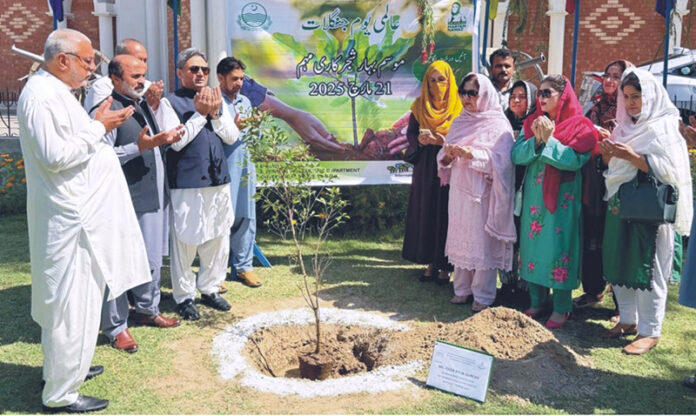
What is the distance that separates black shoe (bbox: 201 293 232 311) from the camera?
514 centimetres

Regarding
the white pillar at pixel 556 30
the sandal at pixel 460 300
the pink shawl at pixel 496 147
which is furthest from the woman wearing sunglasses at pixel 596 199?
the white pillar at pixel 556 30

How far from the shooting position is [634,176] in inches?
167

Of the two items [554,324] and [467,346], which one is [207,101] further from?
[554,324]

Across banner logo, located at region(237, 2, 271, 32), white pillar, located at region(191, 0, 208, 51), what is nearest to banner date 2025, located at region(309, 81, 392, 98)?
banner logo, located at region(237, 2, 271, 32)

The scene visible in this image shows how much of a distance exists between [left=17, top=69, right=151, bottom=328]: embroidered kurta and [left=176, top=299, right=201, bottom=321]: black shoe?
1.39 m

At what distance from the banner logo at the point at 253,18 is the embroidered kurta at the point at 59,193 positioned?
122 inches

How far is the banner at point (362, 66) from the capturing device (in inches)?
256

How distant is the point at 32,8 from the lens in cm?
1939

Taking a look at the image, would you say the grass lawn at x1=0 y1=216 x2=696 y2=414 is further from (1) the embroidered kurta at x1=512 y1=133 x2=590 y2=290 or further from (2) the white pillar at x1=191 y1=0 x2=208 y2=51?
(2) the white pillar at x1=191 y1=0 x2=208 y2=51

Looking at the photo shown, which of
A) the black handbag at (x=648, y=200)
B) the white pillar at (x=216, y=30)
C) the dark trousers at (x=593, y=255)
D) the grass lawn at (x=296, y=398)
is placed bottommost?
the grass lawn at (x=296, y=398)

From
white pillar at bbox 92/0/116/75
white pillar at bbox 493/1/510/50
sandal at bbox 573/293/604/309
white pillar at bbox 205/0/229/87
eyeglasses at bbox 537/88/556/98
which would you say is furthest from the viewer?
white pillar at bbox 92/0/116/75

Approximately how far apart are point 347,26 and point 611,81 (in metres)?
2.68

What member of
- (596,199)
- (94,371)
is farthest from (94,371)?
(596,199)

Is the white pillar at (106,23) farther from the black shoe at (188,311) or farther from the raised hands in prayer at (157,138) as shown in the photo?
the raised hands in prayer at (157,138)
